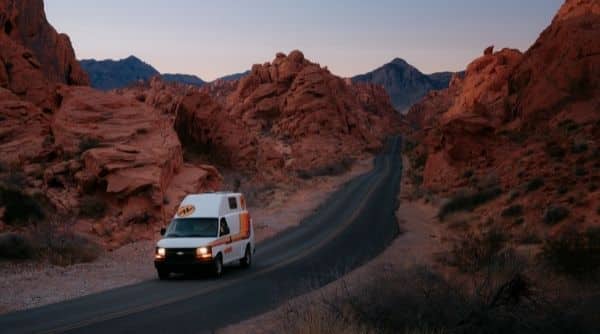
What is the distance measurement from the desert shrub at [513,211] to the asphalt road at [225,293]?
4554 mm

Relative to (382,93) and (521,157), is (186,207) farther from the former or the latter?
(382,93)

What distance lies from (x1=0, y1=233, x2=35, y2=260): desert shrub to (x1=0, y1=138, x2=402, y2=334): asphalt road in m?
5.34

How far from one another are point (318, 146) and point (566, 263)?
71.9m

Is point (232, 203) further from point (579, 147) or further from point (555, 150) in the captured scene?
point (555, 150)

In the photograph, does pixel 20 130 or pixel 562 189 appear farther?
pixel 20 130

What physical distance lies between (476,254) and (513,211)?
10.6 meters

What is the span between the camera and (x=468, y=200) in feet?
102

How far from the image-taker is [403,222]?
31984mm

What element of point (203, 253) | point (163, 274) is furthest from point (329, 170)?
point (203, 253)

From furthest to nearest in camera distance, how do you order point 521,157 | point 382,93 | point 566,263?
point 382,93
point 521,157
point 566,263

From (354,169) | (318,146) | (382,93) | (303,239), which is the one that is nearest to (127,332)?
(303,239)

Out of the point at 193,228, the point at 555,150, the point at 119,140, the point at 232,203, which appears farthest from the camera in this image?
the point at 119,140

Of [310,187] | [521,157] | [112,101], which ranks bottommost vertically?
[310,187]

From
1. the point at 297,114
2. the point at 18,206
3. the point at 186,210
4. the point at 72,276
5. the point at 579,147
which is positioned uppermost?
the point at 297,114
